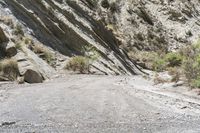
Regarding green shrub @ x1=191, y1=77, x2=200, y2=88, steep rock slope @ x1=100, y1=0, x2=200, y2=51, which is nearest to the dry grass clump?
green shrub @ x1=191, y1=77, x2=200, y2=88

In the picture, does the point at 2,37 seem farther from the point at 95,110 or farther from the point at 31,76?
the point at 95,110

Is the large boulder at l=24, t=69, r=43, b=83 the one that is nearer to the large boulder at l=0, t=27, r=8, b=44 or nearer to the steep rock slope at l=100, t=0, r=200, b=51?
the large boulder at l=0, t=27, r=8, b=44

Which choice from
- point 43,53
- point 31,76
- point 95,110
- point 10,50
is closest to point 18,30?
point 43,53

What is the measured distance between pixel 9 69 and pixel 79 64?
5507mm

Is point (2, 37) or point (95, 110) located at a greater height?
point (2, 37)

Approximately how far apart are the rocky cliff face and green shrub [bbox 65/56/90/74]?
51 centimetres

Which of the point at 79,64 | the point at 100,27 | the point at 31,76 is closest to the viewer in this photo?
the point at 31,76

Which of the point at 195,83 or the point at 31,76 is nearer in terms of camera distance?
the point at 195,83

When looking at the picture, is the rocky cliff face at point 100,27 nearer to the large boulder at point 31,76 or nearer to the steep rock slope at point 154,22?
the steep rock slope at point 154,22

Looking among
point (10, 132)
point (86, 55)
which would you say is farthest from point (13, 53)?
point (10, 132)

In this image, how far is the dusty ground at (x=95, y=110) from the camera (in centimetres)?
991

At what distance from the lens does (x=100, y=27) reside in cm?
3011

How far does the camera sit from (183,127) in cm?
1018

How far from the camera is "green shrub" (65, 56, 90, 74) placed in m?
22.5
